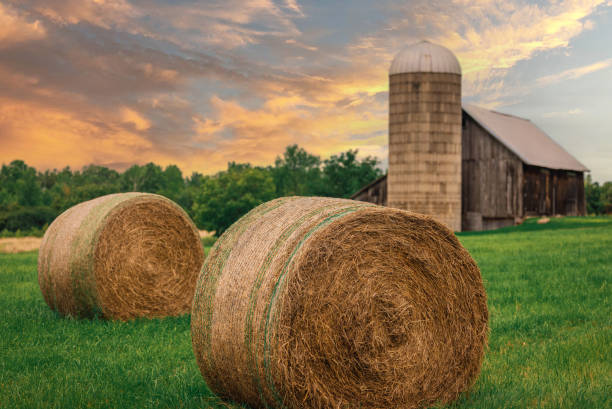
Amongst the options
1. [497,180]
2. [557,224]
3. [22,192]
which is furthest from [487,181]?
[22,192]

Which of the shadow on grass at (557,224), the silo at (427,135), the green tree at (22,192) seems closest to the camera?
the shadow on grass at (557,224)

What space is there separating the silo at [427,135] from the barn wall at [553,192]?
470 cm

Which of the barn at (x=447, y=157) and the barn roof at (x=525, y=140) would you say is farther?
the barn roof at (x=525, y=140)

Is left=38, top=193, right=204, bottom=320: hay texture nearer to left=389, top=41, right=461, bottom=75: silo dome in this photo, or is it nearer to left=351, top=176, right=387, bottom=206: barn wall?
left=389, top=41, right=461, bottom=75: silo dome

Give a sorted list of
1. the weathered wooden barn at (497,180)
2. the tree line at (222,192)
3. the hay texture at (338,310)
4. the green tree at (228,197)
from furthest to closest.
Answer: the green tree at (228,197) → the tree line at (222,192) → the weathered wooden barn at (497,180) → the hay texture at (338,310)

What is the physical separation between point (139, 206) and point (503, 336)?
6261 mm

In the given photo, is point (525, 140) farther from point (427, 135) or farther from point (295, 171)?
point (295, 171)

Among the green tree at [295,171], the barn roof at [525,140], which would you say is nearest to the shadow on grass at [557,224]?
the barn roof at [525,140]

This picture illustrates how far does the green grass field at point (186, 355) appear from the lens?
6.04m

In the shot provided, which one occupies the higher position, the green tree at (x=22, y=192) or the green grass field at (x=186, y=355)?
the green tree at (x=22, y=192)

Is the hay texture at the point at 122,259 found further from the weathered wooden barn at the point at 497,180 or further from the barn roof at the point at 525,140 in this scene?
the barn roof at the point at 525,140

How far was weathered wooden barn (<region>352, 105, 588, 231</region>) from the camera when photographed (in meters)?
35.8

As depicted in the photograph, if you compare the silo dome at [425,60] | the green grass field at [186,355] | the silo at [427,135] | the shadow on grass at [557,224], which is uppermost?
the silo dome at [425,60]

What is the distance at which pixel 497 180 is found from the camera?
3591 centimetres
